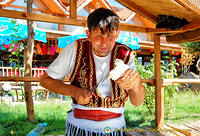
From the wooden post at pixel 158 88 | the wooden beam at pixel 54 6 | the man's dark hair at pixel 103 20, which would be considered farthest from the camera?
the wooden beam at pixel 54 6

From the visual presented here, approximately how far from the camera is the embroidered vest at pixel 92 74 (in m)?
1.23

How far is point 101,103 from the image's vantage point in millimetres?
1229

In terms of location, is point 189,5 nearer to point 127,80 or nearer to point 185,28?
point 185,28

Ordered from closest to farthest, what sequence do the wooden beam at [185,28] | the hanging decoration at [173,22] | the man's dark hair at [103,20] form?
the man's dark hair at [103,20]
the wooden beam at [185,28]
the hanging decoration at [173,22]

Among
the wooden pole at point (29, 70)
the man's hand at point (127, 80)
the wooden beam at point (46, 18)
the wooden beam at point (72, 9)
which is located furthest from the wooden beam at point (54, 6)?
the man's hand at point (127, 80)

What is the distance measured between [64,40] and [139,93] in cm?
651

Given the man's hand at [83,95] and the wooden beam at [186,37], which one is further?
the wooden beam at [186,37]

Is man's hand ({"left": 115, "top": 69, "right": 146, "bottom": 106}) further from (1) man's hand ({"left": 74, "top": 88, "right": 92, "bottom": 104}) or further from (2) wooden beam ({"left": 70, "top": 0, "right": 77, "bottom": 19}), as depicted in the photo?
(2) wooden beam ({"left": 70, "top": 0, "right": 77, "bottom": 19})

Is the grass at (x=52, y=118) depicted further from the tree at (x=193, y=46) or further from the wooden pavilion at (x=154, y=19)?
the tree at (x=193, y=46)

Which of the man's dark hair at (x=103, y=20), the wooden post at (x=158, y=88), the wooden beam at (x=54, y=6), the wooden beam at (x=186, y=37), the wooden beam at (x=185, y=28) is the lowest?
the wooden post at (x=158, y=88)

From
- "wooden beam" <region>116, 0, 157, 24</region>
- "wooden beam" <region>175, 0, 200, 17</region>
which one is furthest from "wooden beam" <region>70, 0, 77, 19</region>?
"wooden beam" <region>175, 0, 200, 17</region>

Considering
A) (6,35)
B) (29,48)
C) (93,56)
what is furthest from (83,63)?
(6,35)

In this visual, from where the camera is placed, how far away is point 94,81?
1252 millimetres

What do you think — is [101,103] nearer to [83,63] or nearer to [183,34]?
[83,63]
